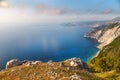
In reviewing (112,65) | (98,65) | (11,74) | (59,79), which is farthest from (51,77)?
(112,65)

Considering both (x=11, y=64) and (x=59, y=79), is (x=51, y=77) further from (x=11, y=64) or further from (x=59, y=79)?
(x=11, y=64)

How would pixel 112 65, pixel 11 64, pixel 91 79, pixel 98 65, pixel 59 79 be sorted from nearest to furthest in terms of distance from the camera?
pixel 59 79
pixel 91 79
pixel 11 64
pixel 98 65
pixel 112 65

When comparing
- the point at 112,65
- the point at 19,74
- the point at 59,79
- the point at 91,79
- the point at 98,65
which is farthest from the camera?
the point at 112,65

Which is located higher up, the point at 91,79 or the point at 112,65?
the point at 91,79

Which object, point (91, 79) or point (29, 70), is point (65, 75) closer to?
point (91, 79)

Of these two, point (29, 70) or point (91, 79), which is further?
point (29, 70)

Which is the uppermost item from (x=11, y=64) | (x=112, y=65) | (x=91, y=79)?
(x=91, y=79)

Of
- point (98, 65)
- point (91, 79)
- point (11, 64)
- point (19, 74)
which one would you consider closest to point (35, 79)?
point (19, 74)

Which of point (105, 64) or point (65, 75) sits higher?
point (65, 75)

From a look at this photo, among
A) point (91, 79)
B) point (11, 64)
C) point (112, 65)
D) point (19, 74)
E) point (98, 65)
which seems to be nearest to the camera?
point (91, 79)
